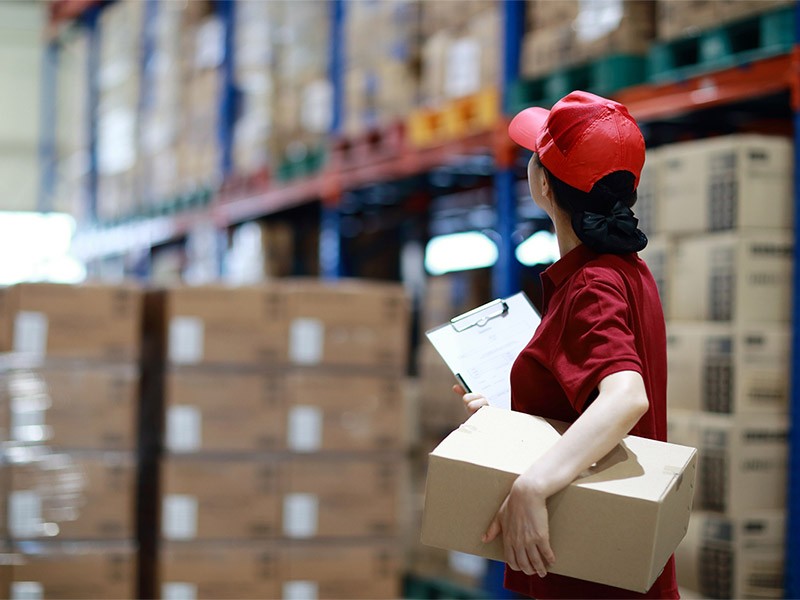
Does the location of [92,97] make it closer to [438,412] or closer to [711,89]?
[438,412]

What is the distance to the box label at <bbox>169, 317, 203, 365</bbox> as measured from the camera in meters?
4.51

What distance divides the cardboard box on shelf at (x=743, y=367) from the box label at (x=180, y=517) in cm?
210

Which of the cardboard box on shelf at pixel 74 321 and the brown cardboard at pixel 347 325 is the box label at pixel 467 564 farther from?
the cardboard box on shelf at pixel 74 321

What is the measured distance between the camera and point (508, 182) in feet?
15.5

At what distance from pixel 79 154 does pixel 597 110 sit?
1125 cm

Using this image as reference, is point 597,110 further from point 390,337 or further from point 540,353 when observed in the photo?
point 390,337

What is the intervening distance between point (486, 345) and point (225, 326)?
258 centimetres

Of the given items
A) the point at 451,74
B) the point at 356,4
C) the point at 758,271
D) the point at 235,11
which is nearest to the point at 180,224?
the point at 235,11

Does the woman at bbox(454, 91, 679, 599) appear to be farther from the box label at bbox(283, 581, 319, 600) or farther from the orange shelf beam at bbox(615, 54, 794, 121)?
the box label at bbox(283, 581, 319, 600)

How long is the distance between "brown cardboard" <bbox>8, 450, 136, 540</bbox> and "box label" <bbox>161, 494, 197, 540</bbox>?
0.47ft

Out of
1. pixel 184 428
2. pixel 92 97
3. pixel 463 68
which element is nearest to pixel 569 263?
pixel 184 428

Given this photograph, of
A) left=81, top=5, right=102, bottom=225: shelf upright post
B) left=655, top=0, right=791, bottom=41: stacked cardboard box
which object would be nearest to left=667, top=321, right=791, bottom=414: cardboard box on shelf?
left=655, top=0, right=791, bottom=41: stacked cardboard box

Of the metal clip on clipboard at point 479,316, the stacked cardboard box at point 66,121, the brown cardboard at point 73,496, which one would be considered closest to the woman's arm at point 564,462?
the metal clip on clipboard at point 479,316

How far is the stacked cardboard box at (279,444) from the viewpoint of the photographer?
451 centimetres
